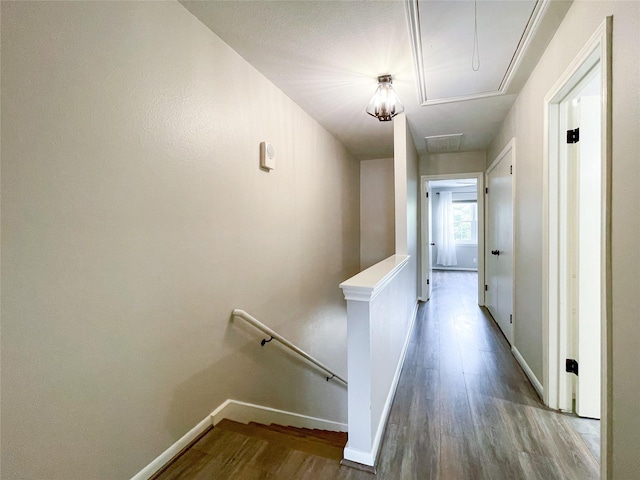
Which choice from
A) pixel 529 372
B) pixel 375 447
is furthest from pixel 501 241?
pixel 375 447

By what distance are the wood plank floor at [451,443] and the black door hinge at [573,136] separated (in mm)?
1707

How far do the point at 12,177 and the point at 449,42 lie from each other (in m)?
2.22

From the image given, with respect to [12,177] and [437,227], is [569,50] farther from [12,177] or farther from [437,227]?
[437,227]

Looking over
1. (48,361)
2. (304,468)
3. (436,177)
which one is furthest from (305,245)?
(436,177)

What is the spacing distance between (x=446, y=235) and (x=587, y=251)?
22.6 feet

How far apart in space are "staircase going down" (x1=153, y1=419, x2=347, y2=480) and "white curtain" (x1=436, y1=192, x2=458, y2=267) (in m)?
7.69

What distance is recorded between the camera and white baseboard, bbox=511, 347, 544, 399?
2.00m

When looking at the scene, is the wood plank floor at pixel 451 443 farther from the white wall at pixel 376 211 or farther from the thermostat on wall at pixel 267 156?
the white wall at pixel 376 211

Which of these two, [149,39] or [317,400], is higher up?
[149,39]

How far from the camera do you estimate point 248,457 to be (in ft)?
4.69

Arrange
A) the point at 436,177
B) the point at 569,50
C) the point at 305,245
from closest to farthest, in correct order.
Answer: the point at 569,50 → the point at 305,245 → the point at 436,177

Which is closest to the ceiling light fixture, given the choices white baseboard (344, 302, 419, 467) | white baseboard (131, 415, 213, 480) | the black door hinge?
the black door hinge

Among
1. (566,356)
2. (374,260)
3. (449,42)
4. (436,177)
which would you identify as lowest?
(566,356)

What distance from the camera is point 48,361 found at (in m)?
1.00
